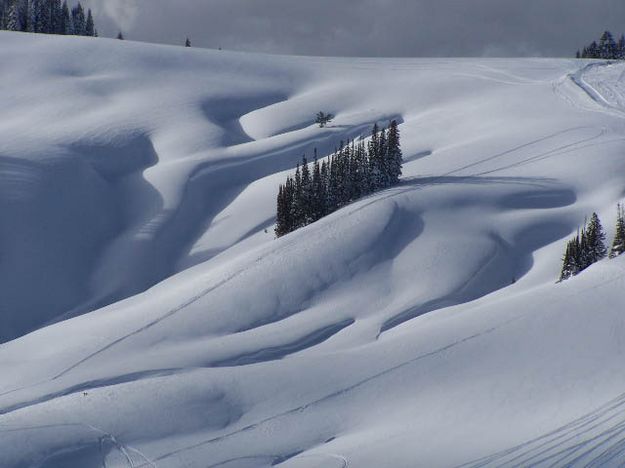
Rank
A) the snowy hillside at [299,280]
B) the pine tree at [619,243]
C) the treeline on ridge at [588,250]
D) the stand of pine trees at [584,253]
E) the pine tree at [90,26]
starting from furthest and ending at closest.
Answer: the pine tree at [90,26], the stand of pine trees at [584,253], the treeline on ridge at [588,250], the pine tree at [619,243], the snowy hillside at [299,280]

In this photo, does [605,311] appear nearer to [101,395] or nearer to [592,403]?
[592,403]

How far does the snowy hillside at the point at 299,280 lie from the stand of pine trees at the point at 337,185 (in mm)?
2634

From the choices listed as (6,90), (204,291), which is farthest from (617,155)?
(6,90)

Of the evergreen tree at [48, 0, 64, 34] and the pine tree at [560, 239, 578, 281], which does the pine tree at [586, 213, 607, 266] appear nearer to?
the pine tree at [560, 239, 578, 281]

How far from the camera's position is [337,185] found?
164ft

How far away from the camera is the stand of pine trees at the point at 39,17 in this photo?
117 meters

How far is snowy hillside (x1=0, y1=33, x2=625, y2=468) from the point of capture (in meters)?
22.6

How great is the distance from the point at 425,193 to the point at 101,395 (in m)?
28.2

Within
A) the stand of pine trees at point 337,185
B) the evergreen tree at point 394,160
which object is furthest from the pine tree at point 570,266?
the evergreen tree at point 394,160

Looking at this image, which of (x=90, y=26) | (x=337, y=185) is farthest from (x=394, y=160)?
(x=90, y=26)

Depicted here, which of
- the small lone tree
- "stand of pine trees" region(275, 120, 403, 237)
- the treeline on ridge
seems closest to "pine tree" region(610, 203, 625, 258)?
the treeline on ridge

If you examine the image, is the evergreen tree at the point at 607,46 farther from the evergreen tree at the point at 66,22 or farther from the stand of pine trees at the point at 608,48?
the evergreen tree at the point at 66,22

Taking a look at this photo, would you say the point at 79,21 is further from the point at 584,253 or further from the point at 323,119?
the point at 584,253

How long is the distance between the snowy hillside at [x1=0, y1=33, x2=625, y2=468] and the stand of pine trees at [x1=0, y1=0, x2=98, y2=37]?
2806 cm
